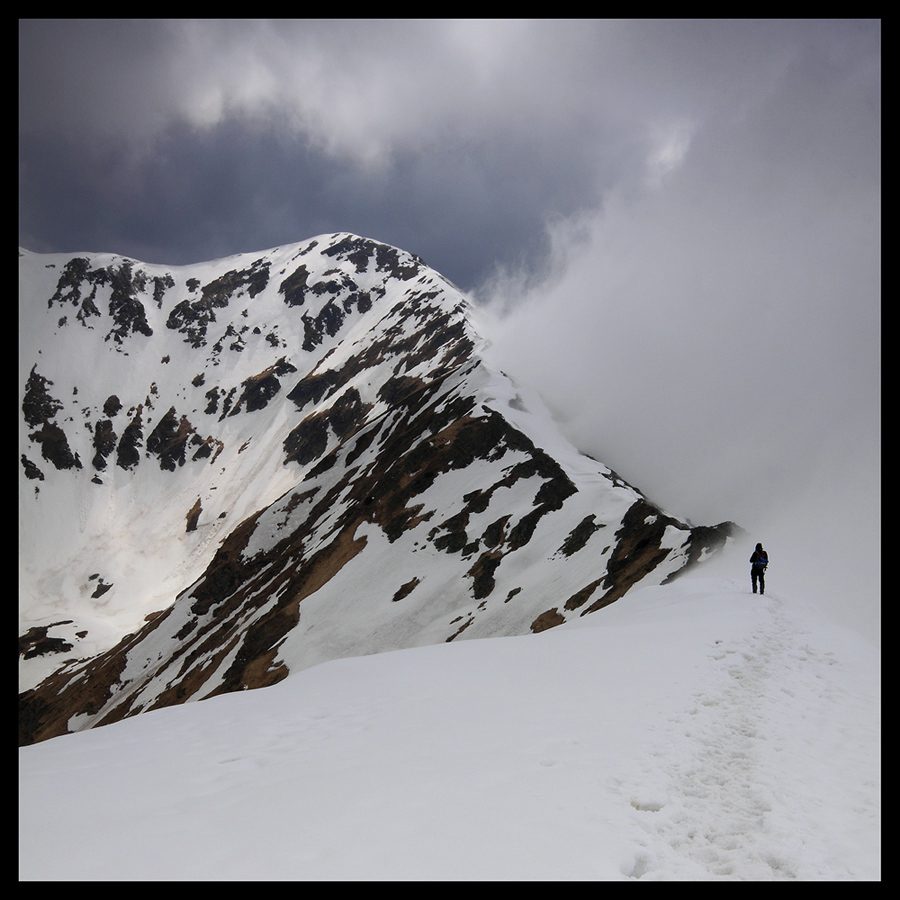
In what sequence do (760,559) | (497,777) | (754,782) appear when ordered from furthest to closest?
(760,559), (754,782), (497,777)

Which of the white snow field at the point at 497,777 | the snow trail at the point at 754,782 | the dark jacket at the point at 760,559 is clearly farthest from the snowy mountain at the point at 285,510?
the white snow field at the point at 497,777

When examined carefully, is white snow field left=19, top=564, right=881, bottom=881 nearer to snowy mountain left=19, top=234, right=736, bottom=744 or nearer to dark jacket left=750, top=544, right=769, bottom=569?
dark jacket left=750, top=544, right=769, bottom=569

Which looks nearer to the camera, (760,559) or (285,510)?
(760,559)

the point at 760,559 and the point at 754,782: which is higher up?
the point at 760,559

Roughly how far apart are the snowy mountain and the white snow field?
20813mm

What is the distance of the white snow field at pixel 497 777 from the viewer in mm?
4945

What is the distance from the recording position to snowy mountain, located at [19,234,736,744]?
43.1 meters

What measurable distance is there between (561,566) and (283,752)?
110 feet

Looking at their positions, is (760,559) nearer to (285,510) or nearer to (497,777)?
(497,777)

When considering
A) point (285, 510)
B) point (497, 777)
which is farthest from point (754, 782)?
point (285, 510)

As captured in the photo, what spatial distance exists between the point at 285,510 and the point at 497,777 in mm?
77688

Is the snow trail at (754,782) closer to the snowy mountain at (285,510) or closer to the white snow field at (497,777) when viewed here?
the white snow field at (497,777)

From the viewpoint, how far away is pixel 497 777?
6648mm
